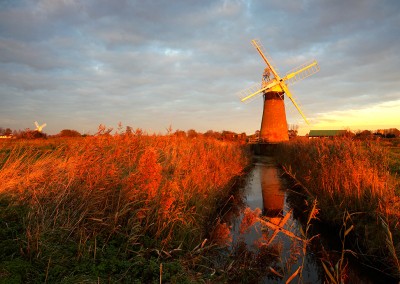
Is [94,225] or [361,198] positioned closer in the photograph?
[94,225]

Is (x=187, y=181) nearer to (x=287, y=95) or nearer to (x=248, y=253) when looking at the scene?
(x=248, y=253)

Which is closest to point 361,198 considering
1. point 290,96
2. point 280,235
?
point 280,235

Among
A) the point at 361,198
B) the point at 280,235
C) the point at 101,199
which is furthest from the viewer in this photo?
the point at 361,198

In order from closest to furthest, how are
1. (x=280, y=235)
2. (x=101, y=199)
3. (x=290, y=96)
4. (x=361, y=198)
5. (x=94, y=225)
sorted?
(x=94, y=225) < (x=101, y=199) < (x=280, y=235) < (x=361, y=198) < (x=290, y=96)

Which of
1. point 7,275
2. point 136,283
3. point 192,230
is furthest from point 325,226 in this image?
point 7,275

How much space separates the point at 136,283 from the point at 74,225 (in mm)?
1358

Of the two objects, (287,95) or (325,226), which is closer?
(325,226)

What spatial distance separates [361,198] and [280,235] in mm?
2142

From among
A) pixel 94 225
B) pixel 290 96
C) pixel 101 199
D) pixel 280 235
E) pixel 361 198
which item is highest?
pixel 290 96

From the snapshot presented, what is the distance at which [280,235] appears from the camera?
6734 millimetres

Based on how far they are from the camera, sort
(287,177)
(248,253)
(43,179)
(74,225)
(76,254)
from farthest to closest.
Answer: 1. (287,177)
2. (248,253)
3. (43,179)
4. (74,225)
5. (76,254)

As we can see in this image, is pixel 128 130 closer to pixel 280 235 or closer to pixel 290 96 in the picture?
pixel 280 235

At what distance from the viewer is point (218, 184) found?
9.40 meters

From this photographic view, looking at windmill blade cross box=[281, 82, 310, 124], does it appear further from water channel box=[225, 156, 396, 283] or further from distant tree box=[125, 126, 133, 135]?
distant tree box=[125, 126, 133, 135]
